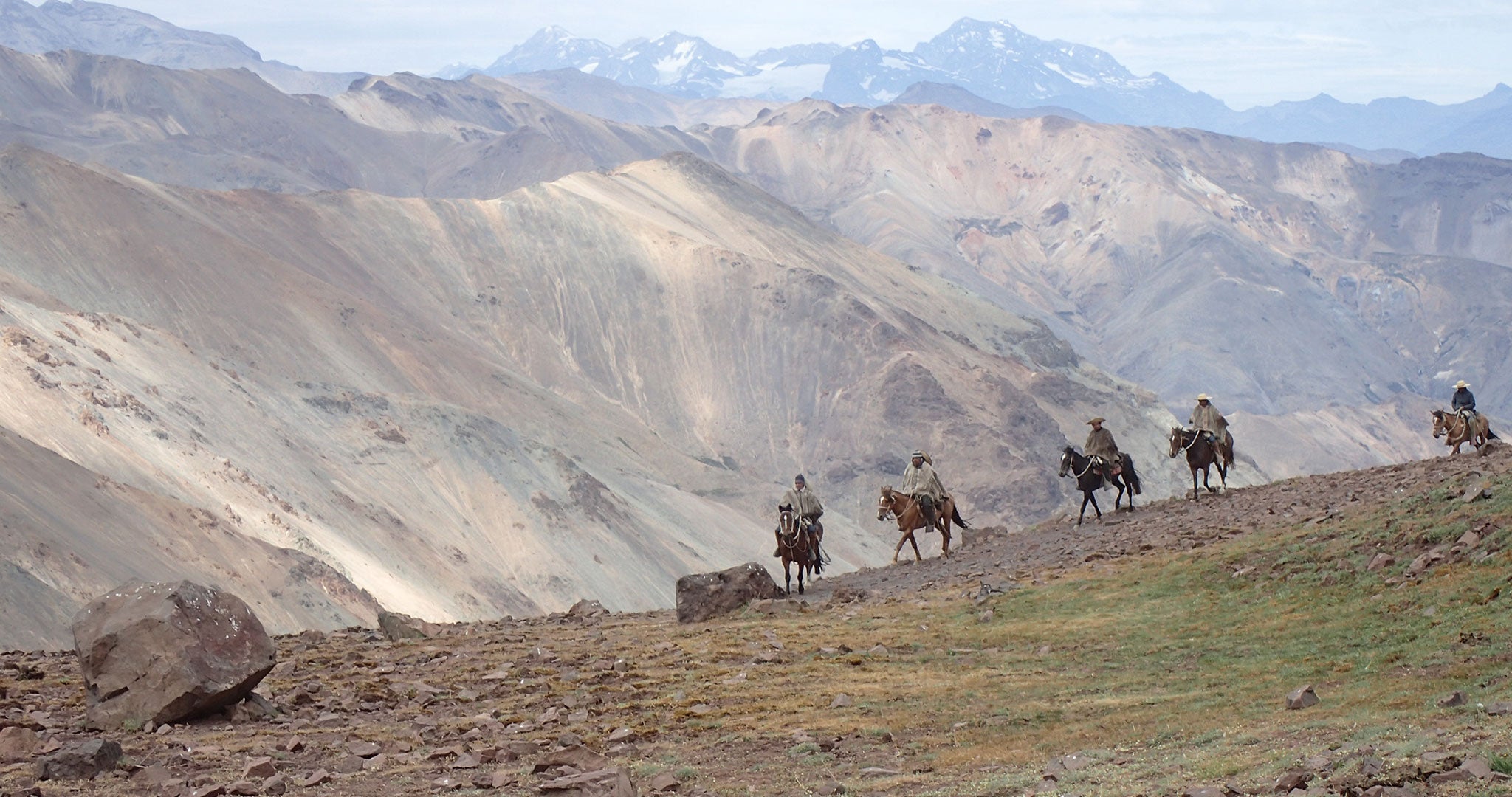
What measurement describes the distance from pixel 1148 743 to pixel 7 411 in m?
59.3

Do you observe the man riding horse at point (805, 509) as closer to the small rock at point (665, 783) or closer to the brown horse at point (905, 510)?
the brown horse at point (905, 510)

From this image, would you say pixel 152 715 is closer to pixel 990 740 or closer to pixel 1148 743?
pixel 990 740

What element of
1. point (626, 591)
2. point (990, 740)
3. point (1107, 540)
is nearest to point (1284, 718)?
point (990, 740)

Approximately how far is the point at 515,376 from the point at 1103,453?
7822cm

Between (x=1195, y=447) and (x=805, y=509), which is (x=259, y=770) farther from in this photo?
(x=1195, y=447)

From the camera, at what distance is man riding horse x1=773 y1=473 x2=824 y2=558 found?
27.2m

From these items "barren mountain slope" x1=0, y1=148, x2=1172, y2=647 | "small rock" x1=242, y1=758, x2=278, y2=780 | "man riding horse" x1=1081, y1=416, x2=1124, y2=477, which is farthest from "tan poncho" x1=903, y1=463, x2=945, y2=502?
"barren mountain slope" x1=0, y1=148, x2=1172, y2=647

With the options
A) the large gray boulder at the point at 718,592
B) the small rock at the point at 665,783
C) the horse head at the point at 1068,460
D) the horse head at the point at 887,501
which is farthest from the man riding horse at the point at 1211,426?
the small rock at the point at 665,783

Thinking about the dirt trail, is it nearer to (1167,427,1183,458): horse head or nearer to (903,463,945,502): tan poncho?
(1167,427,1183,458): horse head

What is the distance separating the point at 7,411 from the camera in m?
61.5

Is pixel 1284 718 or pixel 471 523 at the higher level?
pixel 471 523

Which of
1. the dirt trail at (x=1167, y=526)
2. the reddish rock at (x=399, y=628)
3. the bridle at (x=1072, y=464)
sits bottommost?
the reddish rock at (x=399, y=628)

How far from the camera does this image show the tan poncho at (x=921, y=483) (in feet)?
94.8

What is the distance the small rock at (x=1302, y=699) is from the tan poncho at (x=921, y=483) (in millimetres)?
15435
